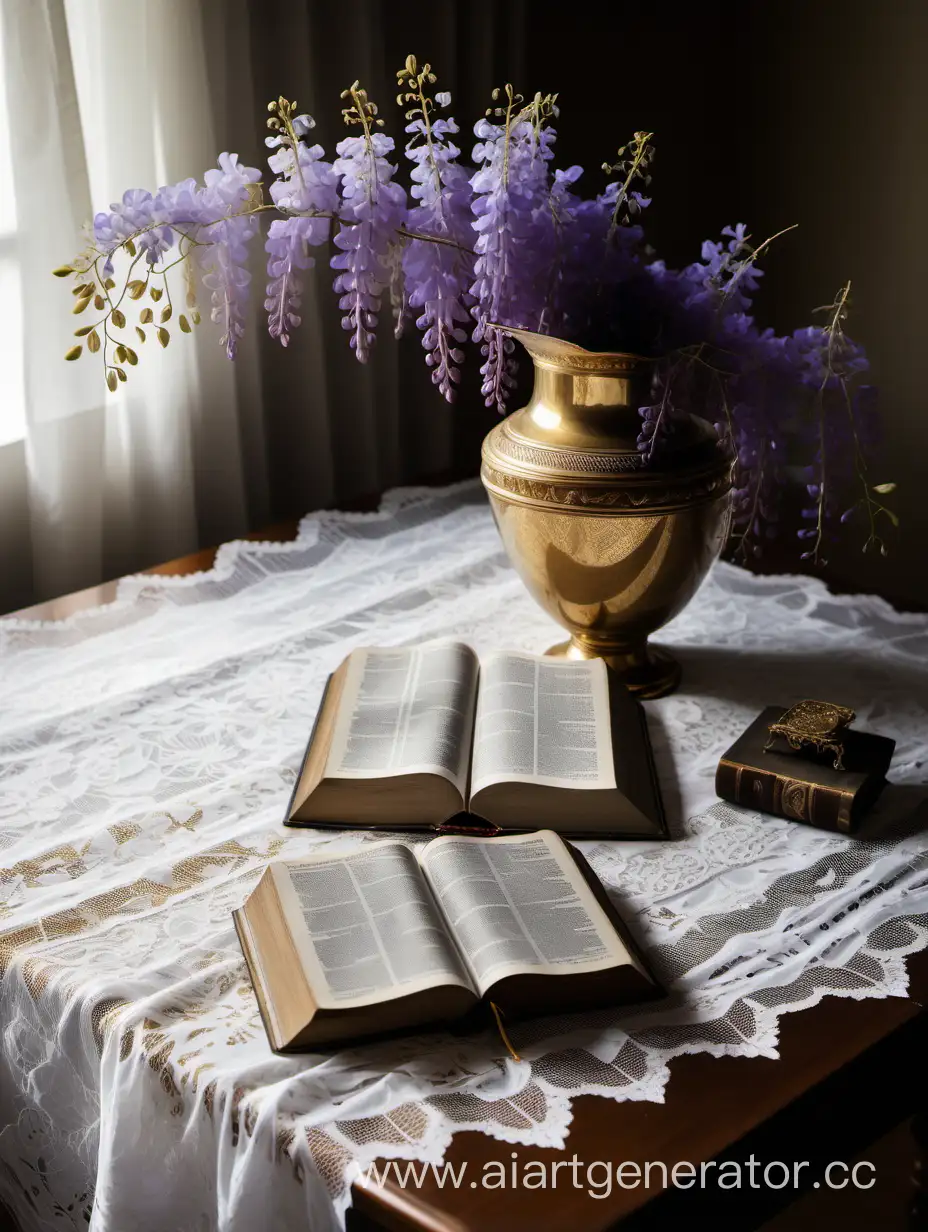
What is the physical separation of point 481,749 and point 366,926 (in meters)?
0.28

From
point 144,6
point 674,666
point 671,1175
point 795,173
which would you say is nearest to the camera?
point 671,1175

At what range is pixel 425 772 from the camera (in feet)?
3.46

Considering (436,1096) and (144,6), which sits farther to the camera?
(144,6)

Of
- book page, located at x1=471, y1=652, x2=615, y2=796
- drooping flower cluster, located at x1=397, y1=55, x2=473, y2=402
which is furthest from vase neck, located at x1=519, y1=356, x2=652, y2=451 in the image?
book page, located at x1=471, y1=652, x2=615, y2=796

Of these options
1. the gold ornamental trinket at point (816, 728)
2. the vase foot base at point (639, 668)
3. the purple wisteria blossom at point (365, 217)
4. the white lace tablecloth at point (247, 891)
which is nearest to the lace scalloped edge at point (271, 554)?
the white lace tablecloth at point (247, 891)

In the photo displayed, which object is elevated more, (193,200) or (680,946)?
(193,200)

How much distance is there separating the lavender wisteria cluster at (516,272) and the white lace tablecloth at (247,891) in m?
0.28

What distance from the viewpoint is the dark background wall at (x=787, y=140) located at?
2.79m

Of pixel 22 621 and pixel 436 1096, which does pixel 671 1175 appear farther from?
pixel 22 621

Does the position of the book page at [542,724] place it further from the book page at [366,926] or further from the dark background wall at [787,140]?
the dark background wall at [787,140]

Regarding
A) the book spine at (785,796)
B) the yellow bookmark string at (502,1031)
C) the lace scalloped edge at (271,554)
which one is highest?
the yellow bookmark string at (502,1031)

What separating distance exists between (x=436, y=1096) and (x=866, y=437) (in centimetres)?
74

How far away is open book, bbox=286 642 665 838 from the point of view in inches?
41.7

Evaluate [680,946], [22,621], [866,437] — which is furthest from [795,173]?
[680,946]
